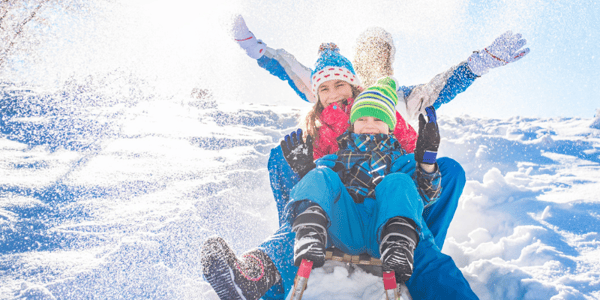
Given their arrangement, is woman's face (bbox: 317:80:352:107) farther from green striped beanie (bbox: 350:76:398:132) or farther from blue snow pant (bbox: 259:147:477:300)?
blue snow pant (bbox: 259:147:477:300)

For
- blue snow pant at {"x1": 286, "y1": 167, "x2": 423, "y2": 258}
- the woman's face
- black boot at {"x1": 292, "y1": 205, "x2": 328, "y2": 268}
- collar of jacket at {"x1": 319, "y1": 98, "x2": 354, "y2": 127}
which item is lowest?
black boot at {"x1": 292, "y1": 205, "x2": 328, "y2": 268}

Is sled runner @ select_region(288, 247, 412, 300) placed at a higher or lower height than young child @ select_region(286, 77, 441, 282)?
lower

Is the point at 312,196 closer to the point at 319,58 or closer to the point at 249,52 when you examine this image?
the point at 319,58

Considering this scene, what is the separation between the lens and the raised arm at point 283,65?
9.31ft

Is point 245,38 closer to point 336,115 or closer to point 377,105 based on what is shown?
point 336,115

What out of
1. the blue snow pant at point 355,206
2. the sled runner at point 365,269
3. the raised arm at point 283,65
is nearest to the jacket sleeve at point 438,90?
the raised arm at point 283,65

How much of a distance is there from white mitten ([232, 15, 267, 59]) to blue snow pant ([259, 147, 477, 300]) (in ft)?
4.68

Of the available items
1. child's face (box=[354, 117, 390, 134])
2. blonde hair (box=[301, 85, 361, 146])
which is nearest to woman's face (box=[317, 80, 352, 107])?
blonde hair (box=[301, 85, 361, 146])

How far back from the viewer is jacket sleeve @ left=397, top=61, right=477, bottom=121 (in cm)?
222

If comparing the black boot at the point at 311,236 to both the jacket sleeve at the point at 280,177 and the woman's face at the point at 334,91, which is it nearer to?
the jacket sleeve at the point at 280,177

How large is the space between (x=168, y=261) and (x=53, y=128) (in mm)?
5904

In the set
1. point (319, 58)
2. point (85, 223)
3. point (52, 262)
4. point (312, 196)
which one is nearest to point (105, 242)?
point (52, 262)

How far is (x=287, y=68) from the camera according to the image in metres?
2.97

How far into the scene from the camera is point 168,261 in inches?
90.0
